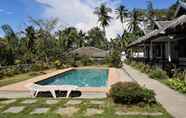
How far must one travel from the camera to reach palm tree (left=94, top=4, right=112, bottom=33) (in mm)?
63562

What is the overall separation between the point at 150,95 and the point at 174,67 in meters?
9.84

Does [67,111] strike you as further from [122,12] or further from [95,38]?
[95,38]

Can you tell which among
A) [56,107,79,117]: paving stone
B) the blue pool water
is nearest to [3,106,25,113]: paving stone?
[56,107,79,117]: paving stone

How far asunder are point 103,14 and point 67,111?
55742mm

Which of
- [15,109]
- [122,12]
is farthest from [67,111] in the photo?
[122,12]

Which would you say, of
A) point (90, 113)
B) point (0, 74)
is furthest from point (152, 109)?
point (0, 74)

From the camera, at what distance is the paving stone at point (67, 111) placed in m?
8.92

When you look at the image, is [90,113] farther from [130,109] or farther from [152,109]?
[152,109]

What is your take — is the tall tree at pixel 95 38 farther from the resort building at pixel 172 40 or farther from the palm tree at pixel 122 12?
the resort building at pixel 172 40

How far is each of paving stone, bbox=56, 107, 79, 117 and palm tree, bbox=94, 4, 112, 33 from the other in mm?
54777

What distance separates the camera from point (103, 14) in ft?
209

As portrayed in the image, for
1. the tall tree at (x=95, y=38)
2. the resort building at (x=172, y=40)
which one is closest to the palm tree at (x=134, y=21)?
the tall tree at (x=95, y=38)

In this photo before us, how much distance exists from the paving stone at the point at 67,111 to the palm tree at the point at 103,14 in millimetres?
54777

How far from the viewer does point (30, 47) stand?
52.9 metres
